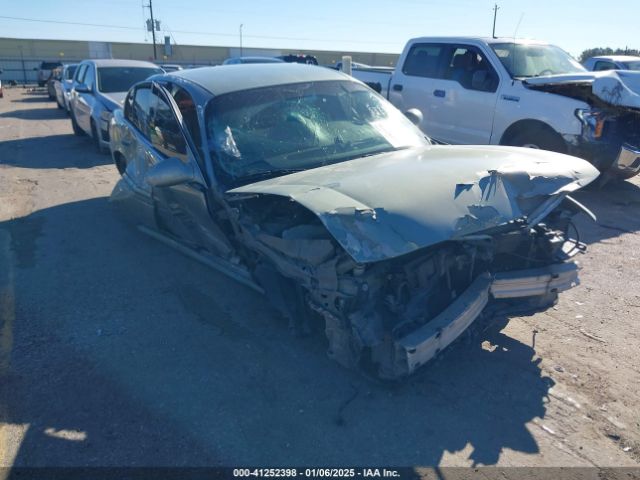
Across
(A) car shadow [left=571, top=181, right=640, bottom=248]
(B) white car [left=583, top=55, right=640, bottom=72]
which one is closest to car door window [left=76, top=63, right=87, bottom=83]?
(A) car shadow [left=571, top=181, right=640, bottom=248]

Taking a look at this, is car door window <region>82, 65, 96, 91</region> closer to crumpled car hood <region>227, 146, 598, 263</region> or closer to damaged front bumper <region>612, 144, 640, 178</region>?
crumpled car hood <region>227, 146, 598, 263</region>

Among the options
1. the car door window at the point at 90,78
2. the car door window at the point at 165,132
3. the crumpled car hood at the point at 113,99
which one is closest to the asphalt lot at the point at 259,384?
the car door window at the point at 165,132

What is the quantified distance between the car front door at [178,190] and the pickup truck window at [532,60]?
528cm

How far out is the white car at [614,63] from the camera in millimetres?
12969

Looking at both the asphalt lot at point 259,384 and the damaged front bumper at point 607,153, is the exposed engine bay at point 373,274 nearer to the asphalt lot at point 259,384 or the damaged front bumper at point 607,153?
the asphalt lot at point 259,384

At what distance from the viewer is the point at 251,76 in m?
4.66

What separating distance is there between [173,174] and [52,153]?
8.88 metres

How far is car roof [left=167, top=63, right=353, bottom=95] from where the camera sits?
4465mm

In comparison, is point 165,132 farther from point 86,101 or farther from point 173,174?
point 86,101

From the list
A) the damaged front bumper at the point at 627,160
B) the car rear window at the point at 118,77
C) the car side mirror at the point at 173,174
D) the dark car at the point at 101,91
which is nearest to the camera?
the car side mirror at the point at 173,174

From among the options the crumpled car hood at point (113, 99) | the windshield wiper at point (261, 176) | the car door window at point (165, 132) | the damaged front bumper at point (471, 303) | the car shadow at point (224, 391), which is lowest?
the car shadow at point (224, 391)

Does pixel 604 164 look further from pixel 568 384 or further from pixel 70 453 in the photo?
pixel 70 453

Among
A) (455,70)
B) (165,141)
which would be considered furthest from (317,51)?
(165,141)

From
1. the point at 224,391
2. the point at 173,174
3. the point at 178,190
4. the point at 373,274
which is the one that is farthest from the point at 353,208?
the point at 178,190
